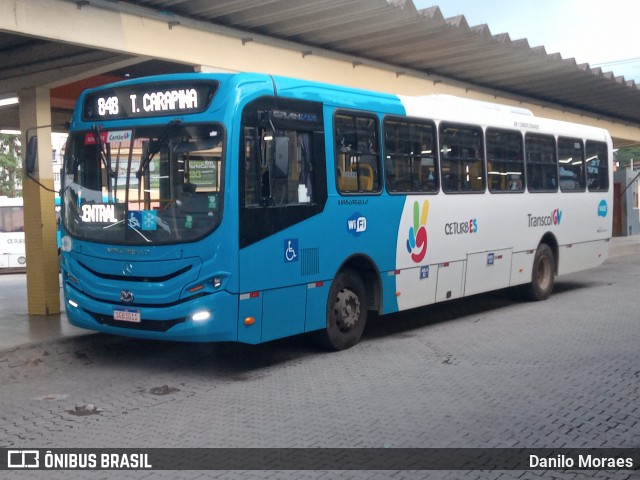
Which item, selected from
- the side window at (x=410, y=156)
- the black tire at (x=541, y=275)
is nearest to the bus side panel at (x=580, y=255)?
the black tire at (x=541, y=275)

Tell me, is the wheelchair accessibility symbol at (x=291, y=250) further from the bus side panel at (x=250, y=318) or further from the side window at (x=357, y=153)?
the side window at (x=357, y=153)

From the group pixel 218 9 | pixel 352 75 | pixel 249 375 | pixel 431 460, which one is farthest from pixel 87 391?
pixel 352 75

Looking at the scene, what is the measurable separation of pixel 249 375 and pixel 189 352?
5.31 ft

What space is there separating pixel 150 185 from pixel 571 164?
9.75 metres

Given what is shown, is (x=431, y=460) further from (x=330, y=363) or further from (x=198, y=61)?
(x=198, y=61)

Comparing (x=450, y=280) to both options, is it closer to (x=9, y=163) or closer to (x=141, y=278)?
(x=141, y=278)

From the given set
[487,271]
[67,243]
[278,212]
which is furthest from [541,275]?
[67,243]

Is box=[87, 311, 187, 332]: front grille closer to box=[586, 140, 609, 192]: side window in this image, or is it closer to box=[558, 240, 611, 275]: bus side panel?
box=[558, 240, 611, 275]: bus side panel

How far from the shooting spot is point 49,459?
6008 millimetres

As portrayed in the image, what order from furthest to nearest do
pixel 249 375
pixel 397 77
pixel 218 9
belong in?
1. pixel 397 77
2. pixel 218 9
3. pixel 249 375

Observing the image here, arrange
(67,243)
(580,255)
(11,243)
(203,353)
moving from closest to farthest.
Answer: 1. (67,243)
2. (203,353)
3. (580,255)
4. (11,243)

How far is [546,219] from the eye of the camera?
1485 cm

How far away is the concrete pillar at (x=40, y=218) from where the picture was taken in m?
12.2

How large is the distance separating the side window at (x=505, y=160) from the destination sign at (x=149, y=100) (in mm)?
5871
